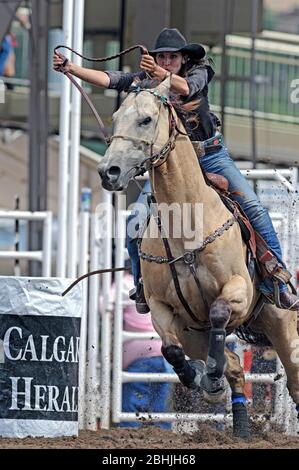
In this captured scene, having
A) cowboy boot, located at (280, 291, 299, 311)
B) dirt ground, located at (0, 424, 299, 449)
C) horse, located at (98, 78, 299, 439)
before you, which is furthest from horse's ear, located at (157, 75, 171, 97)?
dirt ground, located at (0, 424, 299, 449)

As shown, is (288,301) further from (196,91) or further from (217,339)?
(196,91)

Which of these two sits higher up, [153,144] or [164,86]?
[164,86]

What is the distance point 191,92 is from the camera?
6.65m

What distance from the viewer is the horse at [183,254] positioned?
20.9 feet

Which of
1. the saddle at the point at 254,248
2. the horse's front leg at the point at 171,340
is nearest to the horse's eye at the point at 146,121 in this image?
the saddle at the point at 254,248

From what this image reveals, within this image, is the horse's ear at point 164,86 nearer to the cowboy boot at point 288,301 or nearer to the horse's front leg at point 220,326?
the horse's front leg at point 220,326

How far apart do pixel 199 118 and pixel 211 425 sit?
2.84 metres

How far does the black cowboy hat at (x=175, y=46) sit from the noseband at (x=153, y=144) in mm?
435

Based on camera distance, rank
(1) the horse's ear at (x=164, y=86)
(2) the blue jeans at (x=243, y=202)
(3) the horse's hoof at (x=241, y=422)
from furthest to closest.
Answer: (3) the horse's hoof at (x=241, y=422), (2) the blue jeans at (x=243, y=202), (1) the horse's ear at (x=164, y=86)

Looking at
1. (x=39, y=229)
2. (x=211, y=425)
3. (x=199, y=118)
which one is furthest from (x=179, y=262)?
(x=39, y=229)

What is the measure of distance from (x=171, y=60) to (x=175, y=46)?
0.10 meters

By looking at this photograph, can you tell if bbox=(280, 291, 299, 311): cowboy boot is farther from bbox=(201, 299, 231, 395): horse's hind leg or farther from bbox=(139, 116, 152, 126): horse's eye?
bbox=(139, 116, 152, 126): horse's eye

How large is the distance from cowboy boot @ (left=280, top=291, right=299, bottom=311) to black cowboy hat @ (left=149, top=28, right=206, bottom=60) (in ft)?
5.05

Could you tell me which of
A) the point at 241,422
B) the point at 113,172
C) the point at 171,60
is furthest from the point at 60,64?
the point at 241,422
